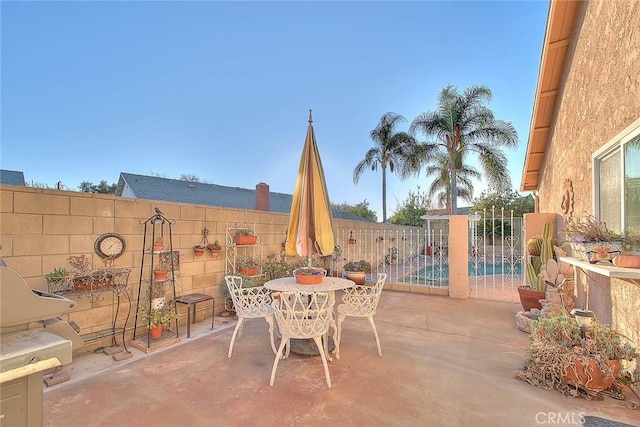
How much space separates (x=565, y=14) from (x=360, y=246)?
24.7 feet

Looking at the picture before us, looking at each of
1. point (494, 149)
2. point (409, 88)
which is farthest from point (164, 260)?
point (494, 149)

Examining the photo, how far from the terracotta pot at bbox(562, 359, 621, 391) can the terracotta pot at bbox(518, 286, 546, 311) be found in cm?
261

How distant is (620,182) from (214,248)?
5.64 meters

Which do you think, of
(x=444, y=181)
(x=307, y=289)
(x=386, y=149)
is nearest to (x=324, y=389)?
(x=307, y=289)

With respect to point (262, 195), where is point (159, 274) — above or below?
below

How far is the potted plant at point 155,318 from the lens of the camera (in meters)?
4.11

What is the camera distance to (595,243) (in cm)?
291

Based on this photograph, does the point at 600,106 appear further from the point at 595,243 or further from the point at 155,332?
the point at 155,332

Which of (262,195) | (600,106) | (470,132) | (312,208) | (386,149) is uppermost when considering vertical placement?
(386,149)

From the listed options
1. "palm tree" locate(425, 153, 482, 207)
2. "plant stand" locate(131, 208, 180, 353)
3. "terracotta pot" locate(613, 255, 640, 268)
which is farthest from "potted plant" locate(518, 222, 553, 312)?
"palm tree" locate(425, 153, 482, 207)

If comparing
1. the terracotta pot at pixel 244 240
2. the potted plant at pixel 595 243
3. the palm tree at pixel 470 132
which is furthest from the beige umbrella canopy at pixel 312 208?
the palm tree at pixel 470 132

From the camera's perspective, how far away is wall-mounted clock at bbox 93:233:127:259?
3.81 meters

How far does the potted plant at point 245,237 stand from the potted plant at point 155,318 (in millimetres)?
1806

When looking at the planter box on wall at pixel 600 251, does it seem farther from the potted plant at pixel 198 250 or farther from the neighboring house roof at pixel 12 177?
the neighboring house roof at pixel 12 177
